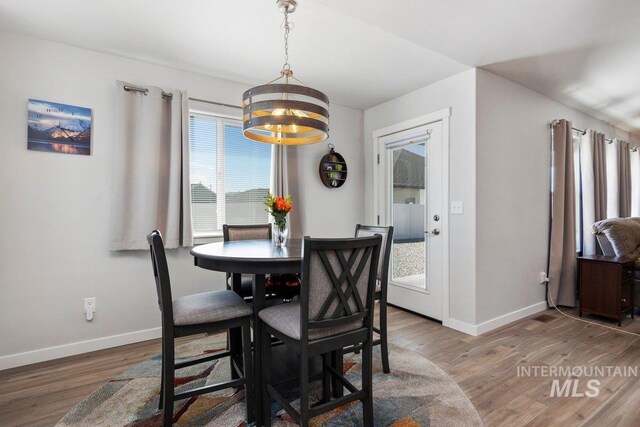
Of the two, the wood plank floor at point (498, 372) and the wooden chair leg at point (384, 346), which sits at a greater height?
the wooden chair leg at point (384, 346)

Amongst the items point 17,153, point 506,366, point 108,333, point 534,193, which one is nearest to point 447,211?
point 534,193

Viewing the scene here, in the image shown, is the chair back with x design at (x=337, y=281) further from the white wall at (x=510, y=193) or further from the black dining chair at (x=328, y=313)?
the white wall at (x=510, y=193)

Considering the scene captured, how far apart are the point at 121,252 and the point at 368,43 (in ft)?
8.69

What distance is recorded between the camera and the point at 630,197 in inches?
194

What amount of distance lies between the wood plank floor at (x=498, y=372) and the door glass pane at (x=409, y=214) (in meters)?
0.60

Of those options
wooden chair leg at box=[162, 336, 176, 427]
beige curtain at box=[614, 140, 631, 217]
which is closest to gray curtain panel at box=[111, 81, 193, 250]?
wooden chair leg at box=[162, 336, 176, 427]

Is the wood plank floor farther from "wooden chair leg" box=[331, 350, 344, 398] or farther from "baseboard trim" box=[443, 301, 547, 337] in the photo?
"wooden chair leg" box=[331, 350, 344, 398]

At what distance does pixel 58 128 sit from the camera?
99.3 inches

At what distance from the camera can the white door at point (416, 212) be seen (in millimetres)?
3326

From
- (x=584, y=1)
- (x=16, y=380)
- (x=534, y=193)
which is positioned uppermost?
(x=584, y=1)

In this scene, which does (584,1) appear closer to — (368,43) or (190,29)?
(368,43)

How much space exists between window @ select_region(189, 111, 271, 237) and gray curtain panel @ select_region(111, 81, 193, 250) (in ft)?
0.67

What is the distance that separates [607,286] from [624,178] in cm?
256

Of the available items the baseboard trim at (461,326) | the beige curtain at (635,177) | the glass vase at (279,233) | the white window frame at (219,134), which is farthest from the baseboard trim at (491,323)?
the beige curtain at (635,177)
